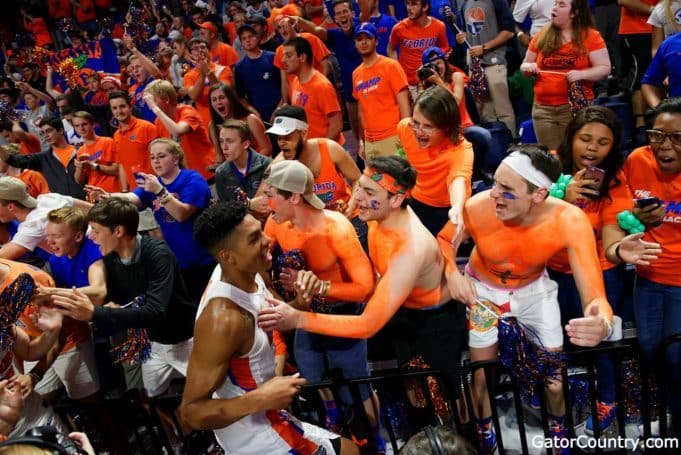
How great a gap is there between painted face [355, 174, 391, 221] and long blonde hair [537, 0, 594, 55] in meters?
2.68

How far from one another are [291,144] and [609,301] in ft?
7.71

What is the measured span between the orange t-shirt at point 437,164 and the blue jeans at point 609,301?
870 mm

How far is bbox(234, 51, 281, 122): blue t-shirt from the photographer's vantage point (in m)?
7.03

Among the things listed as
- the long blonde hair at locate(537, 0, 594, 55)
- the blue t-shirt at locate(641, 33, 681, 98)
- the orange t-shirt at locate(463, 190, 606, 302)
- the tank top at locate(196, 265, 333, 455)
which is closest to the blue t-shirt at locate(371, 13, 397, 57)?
the long blonde hair at locate(537, 0, 594, 55)

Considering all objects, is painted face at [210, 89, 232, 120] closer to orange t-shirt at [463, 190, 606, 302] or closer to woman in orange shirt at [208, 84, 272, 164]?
woman in orange shirt at [208, 84, 272, 164]

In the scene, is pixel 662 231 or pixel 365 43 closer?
pixel 662 231

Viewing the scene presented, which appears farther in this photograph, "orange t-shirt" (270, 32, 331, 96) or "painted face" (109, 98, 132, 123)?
"orange t-shirt" (270, 32, 331, 96)

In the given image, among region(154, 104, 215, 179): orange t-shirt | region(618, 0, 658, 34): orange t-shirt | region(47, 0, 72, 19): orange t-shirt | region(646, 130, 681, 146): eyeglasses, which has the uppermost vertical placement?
region(47, 0, 72, 19): orange t-shirt

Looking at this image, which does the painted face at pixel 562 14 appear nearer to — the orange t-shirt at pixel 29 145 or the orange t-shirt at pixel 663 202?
the orange t-shirt at pixel 663 202

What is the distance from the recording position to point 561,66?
5.15 metres

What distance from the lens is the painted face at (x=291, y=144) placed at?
455 cm

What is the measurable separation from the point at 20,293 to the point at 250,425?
152cm

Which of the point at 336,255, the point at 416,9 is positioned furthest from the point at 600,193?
the point at 416,9

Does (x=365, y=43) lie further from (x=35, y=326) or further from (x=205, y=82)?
(x=35, y=326)
